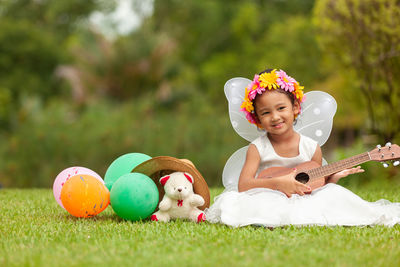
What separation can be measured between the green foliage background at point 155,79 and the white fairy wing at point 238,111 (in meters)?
4.25

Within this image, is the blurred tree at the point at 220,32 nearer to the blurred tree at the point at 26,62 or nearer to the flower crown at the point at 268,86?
the blurred tree at the point at 26,62

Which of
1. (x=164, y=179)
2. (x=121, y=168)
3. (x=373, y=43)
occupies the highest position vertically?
(x=373, y=43)

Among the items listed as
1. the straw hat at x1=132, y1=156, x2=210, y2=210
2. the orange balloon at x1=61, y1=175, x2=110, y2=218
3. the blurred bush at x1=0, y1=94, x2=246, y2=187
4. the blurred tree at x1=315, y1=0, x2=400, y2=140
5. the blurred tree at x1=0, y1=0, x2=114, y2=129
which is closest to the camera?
the orange balloon at x1=61, y1=175, x2=110, y2=218

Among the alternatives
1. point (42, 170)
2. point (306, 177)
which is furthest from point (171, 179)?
point (42, 170)

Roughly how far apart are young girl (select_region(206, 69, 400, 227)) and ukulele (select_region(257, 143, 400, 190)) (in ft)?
0.25

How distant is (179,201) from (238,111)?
1253 mm

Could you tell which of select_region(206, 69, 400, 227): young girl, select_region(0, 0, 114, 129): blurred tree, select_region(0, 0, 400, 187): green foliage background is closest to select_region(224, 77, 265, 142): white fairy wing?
select_region(206, 69, 400, 227): young girl

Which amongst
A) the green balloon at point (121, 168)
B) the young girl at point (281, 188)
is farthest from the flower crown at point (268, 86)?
the green balloon at point (121, 168)

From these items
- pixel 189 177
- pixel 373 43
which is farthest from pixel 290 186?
pixel 373 43

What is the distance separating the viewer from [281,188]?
4168 mm

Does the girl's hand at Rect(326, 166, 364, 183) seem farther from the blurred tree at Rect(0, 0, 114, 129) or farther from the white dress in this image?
the blurred tree at Rect(0, 0, 114, 129)

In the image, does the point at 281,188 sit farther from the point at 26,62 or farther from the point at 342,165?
the point at 26,62

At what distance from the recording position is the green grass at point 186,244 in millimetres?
2809

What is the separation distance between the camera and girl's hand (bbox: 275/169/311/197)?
4078 millimetres
